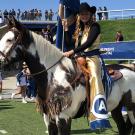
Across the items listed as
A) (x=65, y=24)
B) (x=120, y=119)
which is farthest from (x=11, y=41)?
(x=120, y=119)

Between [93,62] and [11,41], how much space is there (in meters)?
1.37

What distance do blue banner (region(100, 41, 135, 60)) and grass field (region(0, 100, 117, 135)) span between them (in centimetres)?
242

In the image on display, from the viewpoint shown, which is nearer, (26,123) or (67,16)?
(67,16)

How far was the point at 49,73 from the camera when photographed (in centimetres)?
713

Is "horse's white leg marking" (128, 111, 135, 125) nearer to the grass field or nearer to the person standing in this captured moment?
the person standing

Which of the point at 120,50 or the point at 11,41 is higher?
the point at 11,41

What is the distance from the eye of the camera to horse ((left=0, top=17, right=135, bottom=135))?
6.93 m

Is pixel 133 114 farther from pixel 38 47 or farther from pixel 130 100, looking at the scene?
pixel 38 47

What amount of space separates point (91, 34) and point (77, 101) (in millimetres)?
1057

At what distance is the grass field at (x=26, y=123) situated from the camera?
11272mm

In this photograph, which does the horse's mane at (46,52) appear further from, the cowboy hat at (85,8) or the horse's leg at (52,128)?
the horse's leg at (52,128)

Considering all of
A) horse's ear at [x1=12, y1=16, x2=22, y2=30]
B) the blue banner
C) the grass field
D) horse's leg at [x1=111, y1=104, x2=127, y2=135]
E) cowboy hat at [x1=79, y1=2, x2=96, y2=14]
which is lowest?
the grass field

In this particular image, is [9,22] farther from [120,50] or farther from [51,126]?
[120,50]

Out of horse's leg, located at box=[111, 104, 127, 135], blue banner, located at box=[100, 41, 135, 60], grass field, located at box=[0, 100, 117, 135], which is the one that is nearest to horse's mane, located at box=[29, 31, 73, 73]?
horse's leg, located at box=[111, 104, 127, 135]
